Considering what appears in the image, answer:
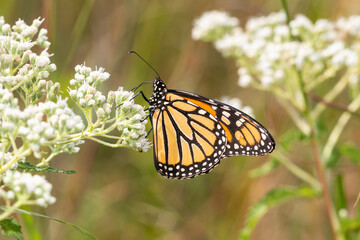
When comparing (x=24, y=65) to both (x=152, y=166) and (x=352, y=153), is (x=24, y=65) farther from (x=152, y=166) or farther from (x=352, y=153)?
(x=152, y=166)

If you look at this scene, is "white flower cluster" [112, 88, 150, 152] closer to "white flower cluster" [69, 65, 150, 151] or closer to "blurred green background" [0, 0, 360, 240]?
"white flower cluster" [69, 65, 150, 151]

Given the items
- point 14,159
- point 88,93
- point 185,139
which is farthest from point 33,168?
point 185,139

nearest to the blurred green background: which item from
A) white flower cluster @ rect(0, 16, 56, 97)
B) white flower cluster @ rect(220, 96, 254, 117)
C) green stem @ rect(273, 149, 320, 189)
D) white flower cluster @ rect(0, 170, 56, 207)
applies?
white flower cluster @ rect(220, 96, 254, 117)

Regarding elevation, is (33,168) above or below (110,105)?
below

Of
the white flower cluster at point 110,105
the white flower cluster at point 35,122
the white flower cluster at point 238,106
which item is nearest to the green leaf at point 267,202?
the white flower cluster at point 238,106

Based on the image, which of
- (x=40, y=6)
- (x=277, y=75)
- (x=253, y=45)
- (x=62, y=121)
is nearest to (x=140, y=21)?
(x=40, y=6)
